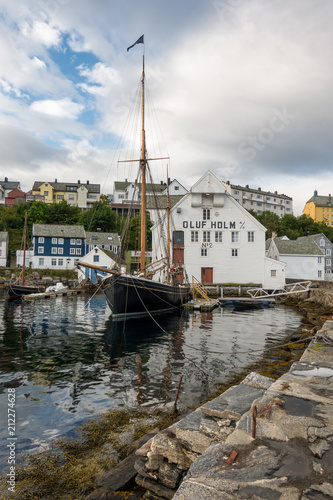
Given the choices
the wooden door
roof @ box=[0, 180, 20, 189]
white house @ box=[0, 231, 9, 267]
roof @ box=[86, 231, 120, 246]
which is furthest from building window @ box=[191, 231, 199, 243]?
roof @ box=[0, 180, 20, 189]

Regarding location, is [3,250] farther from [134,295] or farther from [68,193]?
[134,295]

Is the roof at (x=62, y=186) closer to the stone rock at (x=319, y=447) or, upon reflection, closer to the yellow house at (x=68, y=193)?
the yellow house at (x=68, y=193)

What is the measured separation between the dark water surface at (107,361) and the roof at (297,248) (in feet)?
107

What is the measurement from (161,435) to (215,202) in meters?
41.7

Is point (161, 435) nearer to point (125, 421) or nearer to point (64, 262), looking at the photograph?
point (125, 421)

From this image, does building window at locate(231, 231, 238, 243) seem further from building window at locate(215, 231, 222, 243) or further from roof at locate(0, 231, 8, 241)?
roof at locate(0, 231, 8, 241)

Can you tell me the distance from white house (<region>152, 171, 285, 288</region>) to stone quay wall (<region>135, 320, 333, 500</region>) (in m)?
38.0

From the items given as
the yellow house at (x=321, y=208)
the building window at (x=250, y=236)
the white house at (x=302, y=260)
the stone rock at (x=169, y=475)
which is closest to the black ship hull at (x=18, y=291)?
the building window at (x=250, y=236)

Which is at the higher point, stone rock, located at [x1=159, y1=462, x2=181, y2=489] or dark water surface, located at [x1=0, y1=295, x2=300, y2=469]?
stone rock, located at [x1=159, y1=462, x2=181, y2=489]

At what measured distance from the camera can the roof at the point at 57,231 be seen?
69750mm

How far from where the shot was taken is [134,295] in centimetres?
2738

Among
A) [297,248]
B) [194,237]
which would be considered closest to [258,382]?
[194,237]

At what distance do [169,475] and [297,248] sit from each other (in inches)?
2331

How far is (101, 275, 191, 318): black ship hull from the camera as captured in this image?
2592 centimetres
